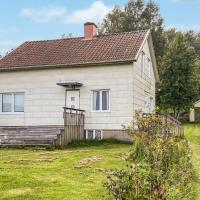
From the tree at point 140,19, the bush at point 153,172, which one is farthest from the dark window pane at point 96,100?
the tree at point 140,19

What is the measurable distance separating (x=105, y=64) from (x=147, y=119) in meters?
13.2

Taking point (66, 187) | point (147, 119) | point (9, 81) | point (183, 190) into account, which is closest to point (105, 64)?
point (9, 81)

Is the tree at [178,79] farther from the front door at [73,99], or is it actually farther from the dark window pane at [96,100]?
the front door at [73,99]

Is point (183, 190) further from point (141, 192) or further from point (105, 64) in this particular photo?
point (105, 64)

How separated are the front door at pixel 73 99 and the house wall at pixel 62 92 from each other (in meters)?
0.28

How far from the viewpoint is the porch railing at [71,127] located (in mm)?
23125

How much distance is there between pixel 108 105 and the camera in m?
26.0

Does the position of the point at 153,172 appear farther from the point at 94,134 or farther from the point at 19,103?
the point at 19,103

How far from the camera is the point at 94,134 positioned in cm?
2631

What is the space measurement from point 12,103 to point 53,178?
1682cm

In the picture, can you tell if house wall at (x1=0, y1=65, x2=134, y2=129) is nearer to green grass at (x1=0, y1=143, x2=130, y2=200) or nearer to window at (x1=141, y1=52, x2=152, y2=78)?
window at (x1=141, y1=52, x2=152, y2=78)

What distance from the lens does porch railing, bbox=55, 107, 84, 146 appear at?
2312 cm

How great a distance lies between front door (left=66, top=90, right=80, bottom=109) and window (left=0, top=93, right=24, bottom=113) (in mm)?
3356

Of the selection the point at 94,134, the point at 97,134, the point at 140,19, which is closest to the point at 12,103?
the point at 94,134
